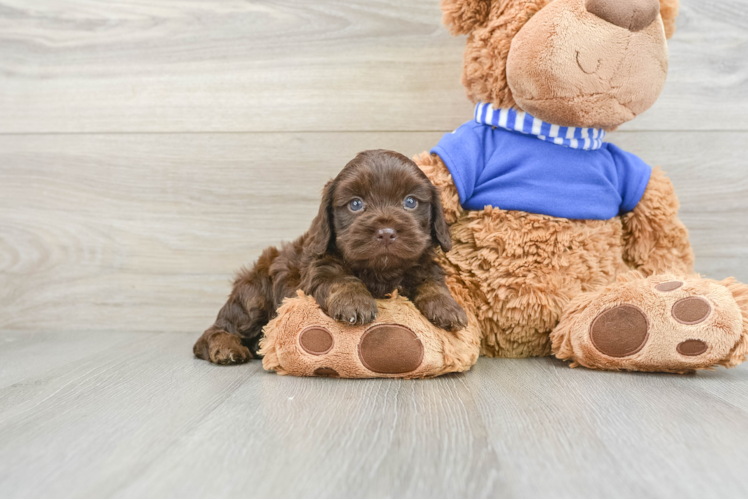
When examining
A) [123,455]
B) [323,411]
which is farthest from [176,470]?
[323,411]

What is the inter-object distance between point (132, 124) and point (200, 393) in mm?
1345

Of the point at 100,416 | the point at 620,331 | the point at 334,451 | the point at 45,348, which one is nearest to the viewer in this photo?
the point at 334,451

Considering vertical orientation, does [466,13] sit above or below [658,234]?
above

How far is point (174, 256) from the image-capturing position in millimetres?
2312

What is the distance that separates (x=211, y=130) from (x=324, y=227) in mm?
972

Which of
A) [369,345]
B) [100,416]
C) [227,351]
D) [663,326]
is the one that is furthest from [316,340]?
[663,326]

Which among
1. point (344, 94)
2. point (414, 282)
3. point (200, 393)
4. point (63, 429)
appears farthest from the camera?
point (344, 94)

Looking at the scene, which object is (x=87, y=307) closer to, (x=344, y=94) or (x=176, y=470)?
(x=344, y=94)

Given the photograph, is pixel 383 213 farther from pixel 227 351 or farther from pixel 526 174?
pixel 227 351

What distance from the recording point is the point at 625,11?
1521 mm

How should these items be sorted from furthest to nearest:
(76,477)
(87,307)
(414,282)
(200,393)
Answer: (87,307), (414,282), (200,393), (76,477)

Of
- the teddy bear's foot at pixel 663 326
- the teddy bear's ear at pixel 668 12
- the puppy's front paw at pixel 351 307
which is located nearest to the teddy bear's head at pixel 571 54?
the teddy bear's ear at pixel 668 12

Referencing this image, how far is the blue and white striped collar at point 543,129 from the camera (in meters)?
1.71

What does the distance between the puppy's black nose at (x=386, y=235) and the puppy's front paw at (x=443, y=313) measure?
0.23 m
